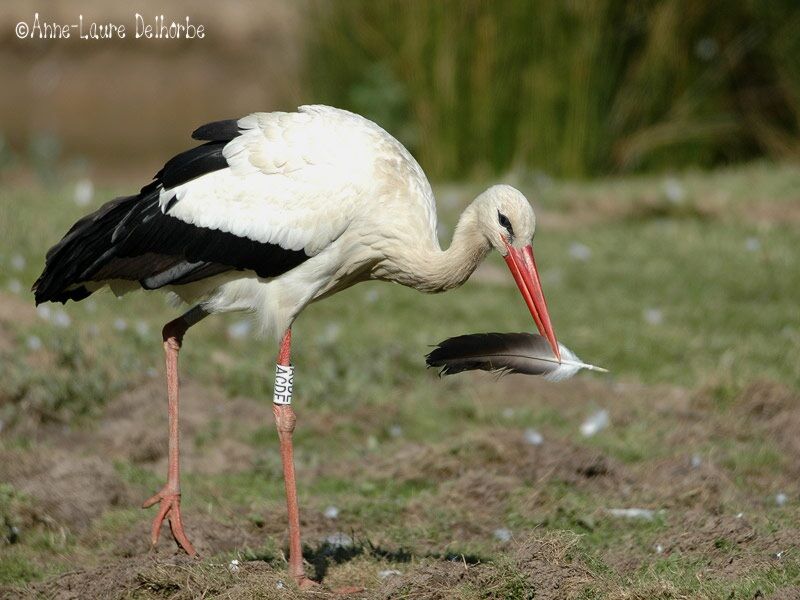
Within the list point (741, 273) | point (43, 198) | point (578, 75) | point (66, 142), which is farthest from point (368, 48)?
point (66, 142)

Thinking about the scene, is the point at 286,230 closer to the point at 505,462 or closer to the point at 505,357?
the point at 505,357

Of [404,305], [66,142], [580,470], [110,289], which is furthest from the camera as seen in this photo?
[66,142]

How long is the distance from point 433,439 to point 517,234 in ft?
6.28

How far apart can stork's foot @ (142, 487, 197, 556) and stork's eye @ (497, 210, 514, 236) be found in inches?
65.1

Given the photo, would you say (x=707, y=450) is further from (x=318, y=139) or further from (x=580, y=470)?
(x=318, y=139)

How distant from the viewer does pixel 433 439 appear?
6.57 metres

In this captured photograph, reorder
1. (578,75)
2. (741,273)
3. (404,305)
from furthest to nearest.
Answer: (578,75) < (741,273) < (404,305)

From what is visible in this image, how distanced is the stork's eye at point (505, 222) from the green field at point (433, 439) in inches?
45.2

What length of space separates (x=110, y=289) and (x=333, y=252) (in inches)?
42.9

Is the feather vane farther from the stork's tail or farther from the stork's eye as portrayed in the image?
the stork's tail

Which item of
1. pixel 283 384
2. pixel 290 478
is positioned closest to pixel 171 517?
pixel 290 478

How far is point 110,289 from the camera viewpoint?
5.52 m

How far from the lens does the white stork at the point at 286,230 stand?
16.4ft

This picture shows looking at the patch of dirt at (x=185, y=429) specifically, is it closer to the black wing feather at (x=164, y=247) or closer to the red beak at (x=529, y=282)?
the black wing feather at (x=164, y=247)
